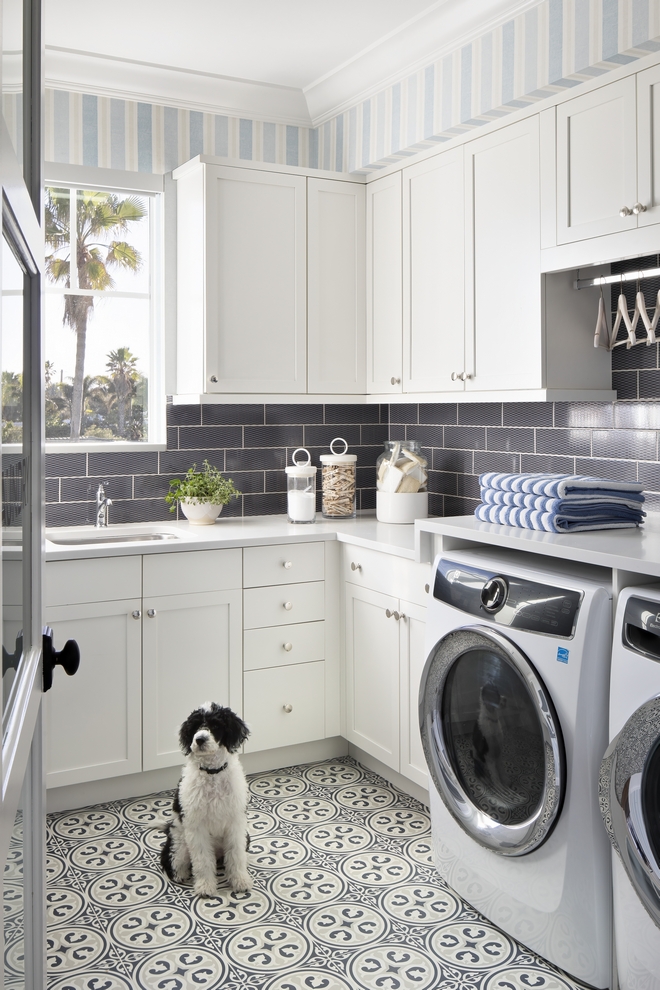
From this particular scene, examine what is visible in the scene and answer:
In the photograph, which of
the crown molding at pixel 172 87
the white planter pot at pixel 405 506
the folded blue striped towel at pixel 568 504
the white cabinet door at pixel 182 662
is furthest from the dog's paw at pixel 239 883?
the crown molding at pixel 172 87

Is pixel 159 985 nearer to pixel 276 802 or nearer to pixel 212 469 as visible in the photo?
pixel 276 802

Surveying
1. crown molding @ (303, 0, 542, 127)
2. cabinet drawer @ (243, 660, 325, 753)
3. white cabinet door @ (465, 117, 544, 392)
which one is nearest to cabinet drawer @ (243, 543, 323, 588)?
cabinet drawer @ (243, 660, 325, 753)

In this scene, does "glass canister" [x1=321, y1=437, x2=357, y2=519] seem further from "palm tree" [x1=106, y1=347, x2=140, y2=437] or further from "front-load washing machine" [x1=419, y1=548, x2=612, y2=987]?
"front-load washing machine" [x1=419, y1=548, x2=612, y2=987]

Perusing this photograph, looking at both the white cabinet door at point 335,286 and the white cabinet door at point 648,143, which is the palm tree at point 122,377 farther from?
the white cabinet door at point 648,143

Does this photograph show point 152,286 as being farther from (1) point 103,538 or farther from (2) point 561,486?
(2) point 561,486

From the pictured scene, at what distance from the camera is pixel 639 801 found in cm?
175

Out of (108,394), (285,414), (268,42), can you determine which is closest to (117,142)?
(268,42)

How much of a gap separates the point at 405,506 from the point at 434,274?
898mm

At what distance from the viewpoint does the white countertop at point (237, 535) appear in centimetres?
296

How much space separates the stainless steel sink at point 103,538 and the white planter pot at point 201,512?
0.44 feet

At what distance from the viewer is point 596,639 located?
1952 mm

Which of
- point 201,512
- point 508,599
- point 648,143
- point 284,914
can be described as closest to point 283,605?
point 201,512

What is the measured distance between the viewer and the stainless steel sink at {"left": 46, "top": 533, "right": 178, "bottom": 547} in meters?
3.22

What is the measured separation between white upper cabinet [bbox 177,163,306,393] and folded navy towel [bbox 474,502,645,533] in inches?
53.9
